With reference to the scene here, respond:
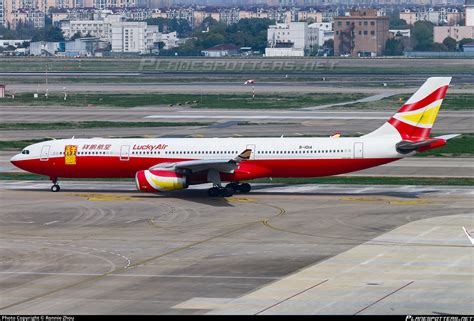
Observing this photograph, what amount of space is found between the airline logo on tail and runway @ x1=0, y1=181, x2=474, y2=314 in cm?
422

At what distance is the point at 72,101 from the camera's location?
477 ft

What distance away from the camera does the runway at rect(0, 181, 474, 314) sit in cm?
3959

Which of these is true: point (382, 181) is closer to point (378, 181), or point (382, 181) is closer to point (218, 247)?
point (378, 181)

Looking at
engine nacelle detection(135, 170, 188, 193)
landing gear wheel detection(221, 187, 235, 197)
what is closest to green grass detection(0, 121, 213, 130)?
landing gear wheel detection(221, 187, 235, 197)

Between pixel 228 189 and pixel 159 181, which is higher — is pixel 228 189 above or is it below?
below

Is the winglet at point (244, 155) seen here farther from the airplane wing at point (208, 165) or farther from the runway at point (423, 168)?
the runway at point (423, 168)

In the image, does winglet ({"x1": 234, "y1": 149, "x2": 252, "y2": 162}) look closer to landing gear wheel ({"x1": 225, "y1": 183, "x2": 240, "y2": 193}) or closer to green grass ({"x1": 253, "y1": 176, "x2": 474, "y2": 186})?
landing gear wheel ({"x1": 225, "y1": 183, "x2": 240, "y2": 193})

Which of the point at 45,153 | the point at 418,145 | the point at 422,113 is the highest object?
the point at 422,113

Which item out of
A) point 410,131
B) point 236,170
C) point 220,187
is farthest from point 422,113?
point 220,187

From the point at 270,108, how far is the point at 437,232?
8025 centimetres

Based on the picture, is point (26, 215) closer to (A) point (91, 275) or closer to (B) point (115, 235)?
(B) point (115, 235)

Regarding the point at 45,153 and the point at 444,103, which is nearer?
the point at 45,153

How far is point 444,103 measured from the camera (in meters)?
136

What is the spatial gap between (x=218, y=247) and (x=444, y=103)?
9014 centimetres
